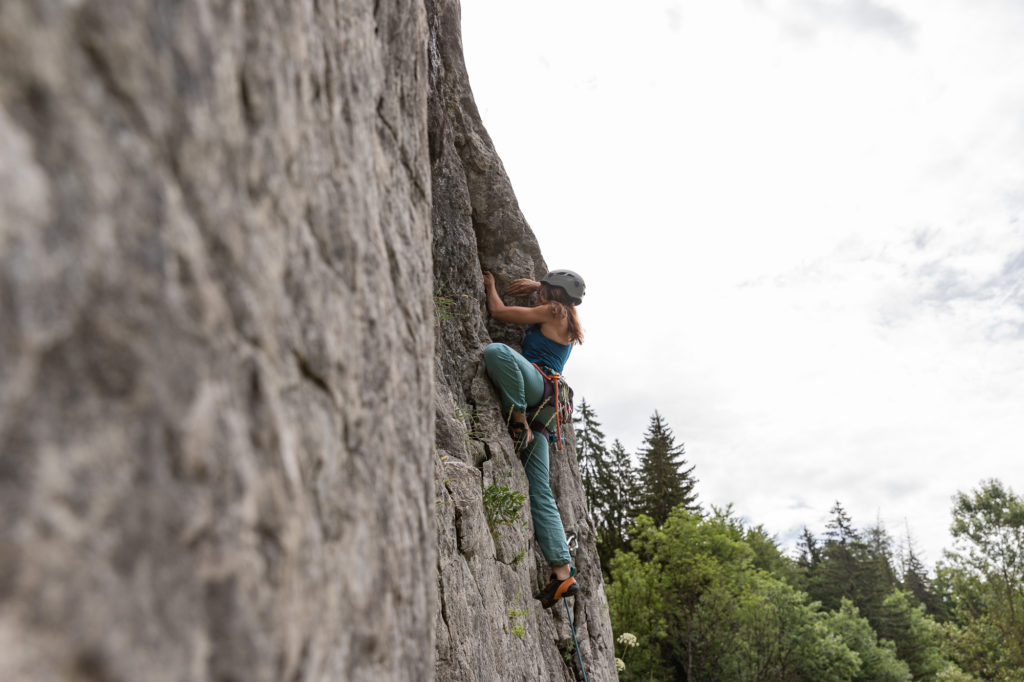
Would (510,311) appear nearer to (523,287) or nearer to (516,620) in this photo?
(523,287)

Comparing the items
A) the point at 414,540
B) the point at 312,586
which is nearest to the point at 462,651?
the point at 414,540

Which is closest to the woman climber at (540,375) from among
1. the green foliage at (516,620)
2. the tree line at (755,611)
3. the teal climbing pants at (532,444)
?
the teal climbing pants at (532,444)

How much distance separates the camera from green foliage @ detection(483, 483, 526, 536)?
4.81m

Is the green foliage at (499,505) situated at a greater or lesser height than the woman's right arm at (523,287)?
lesser

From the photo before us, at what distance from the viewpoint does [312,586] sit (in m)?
1.06

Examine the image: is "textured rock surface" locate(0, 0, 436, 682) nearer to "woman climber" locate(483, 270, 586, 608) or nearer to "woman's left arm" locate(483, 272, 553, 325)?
"woman climber" locate(483, 270, 586, 608)

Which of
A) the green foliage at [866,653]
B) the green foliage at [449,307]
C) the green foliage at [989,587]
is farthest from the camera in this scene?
the green foliage at [866,653]

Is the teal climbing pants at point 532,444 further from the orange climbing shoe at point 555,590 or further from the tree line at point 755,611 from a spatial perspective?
the tree line at point 755,611

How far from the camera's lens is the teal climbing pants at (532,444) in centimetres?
552

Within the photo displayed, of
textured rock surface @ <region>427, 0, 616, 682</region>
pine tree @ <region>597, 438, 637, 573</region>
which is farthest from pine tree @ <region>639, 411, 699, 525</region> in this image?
textured rock surface @ <region>427, 0, 616, 682</region>

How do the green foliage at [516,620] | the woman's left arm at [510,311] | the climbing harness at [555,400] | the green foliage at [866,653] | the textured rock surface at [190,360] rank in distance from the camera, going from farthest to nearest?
the green foliage at [866,653] → the woman's left arm at [510,311] → the climbing harness at [555,400] → the green foliage at [516,620] → the textured rock surface at [190,360]

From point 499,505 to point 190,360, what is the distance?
423 centimetres

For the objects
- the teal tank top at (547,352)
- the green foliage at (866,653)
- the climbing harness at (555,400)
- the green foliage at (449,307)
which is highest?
the green foliage at (449,307)

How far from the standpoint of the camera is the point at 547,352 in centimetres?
613
